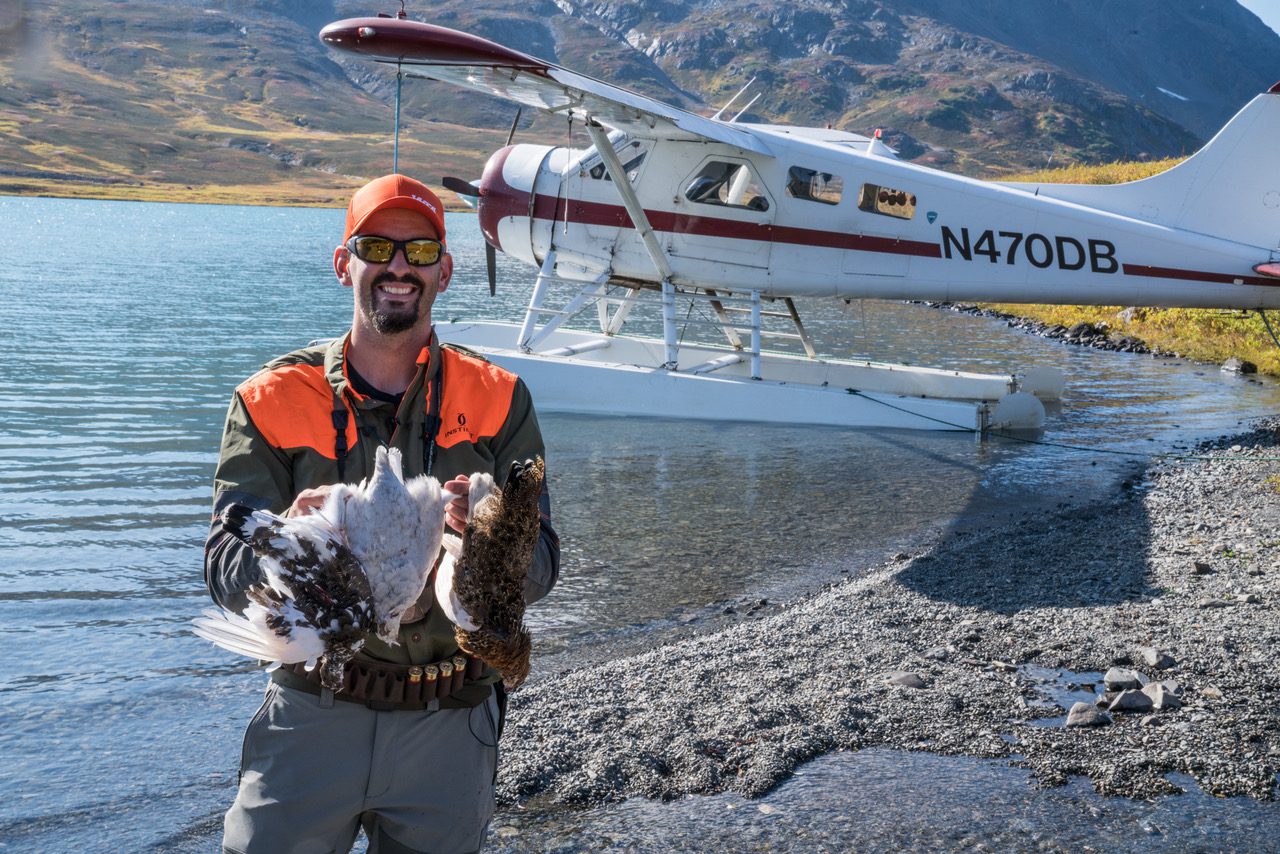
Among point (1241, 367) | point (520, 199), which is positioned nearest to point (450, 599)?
point (520, 199)

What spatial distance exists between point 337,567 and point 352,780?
0.60 m

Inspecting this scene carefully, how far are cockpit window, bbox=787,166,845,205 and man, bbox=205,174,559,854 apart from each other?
11056mm

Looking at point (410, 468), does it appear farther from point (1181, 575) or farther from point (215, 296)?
point (215, 296)

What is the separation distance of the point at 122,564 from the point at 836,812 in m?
5.62

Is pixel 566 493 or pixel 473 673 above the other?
→ pixel 473 673

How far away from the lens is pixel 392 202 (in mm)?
2635

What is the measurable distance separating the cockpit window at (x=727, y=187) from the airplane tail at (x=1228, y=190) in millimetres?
3861

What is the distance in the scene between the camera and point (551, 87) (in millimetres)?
12141

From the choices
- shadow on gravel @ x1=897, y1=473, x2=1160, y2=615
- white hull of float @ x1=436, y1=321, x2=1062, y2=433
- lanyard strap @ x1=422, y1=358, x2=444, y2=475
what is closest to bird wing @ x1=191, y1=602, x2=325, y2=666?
lanyard strap @ x1=422, y1=358, x2=444, y2=475

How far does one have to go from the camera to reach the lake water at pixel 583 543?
407 cm

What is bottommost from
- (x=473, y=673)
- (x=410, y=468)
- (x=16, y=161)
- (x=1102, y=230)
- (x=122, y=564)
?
(x=122, y=564)

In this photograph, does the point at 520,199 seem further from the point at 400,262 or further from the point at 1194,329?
the point at 1194,329

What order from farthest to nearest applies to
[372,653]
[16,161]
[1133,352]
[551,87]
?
[16,161], [1133,352], [551,87], [372,653]

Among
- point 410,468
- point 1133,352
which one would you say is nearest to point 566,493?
point 410,468
